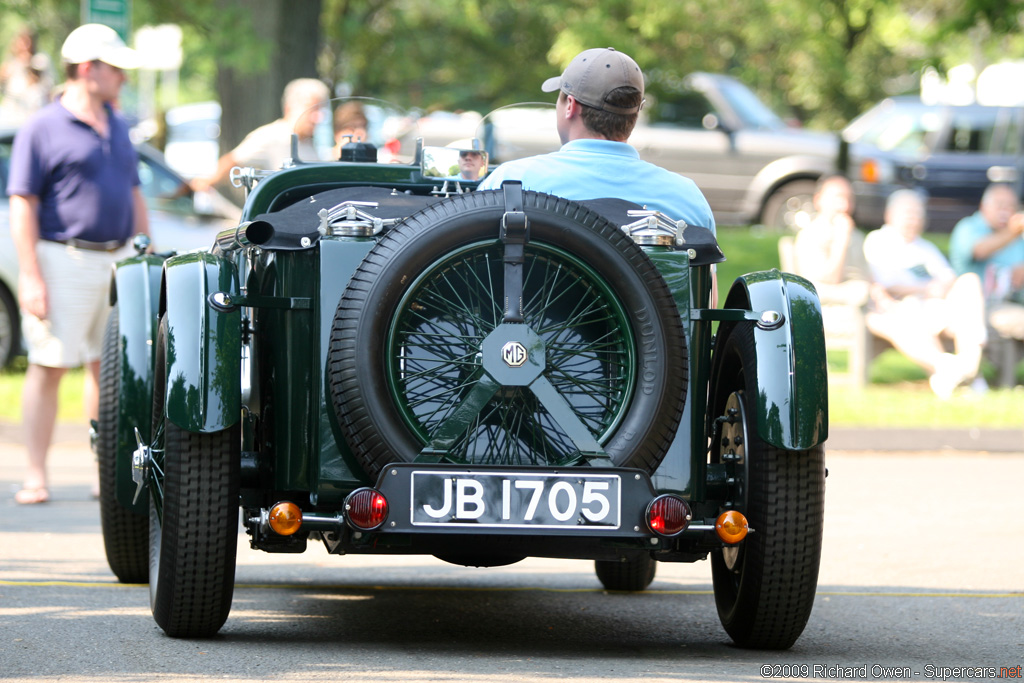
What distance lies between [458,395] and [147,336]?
1459 millimetres

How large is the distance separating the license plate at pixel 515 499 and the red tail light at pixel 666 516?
9cm

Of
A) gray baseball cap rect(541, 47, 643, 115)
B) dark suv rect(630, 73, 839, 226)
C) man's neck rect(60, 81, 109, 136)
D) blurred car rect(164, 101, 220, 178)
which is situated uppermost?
blurred car rect(164, 101, 220, 178)

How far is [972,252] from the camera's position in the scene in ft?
41.4

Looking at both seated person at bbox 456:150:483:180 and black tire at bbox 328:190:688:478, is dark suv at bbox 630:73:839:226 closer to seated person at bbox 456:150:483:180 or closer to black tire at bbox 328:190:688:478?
seated person at bbox 456:150:483:180

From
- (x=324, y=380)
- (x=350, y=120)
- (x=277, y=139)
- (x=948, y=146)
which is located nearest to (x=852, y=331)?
(x=277, y=139)

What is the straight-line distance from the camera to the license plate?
406 centimetres

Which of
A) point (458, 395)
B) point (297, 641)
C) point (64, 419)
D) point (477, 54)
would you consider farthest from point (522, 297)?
point (477, 54)

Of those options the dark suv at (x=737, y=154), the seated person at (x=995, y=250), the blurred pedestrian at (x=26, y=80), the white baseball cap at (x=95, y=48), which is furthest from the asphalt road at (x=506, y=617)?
the dark suv at (x=737, y=154)

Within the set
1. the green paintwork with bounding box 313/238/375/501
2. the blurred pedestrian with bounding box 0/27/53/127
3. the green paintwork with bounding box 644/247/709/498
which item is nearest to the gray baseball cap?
the green paintwork with bounding box 644/247/709/498

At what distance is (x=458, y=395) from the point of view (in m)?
4.25

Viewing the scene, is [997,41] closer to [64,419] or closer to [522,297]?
[64,419]

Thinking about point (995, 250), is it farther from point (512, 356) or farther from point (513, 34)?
point (513, 34)

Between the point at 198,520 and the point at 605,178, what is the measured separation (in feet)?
5.13

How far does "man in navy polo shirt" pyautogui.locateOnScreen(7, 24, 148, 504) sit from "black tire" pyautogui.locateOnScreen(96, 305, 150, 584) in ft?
6.40
